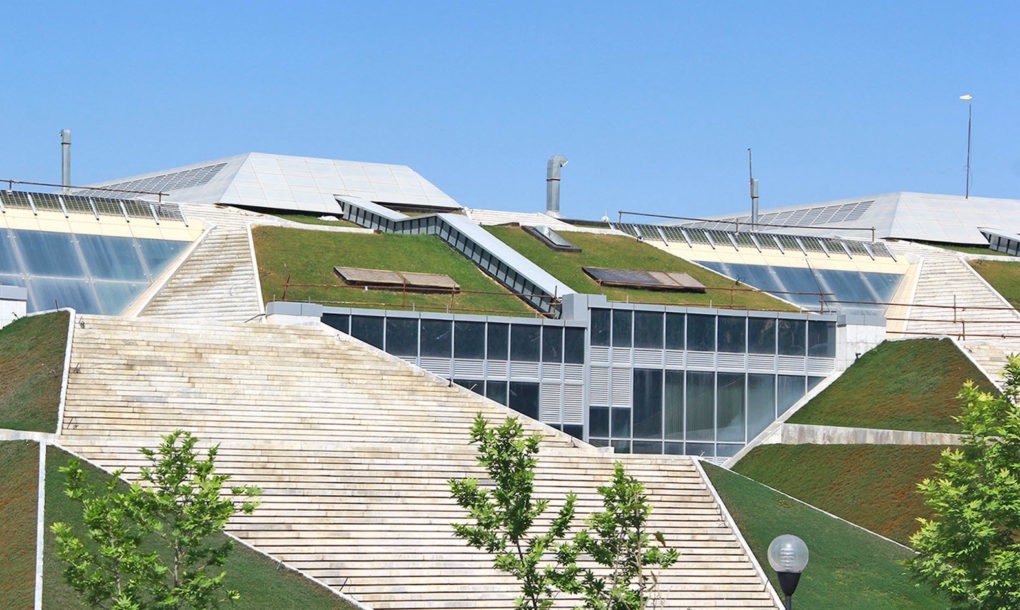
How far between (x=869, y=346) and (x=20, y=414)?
29.1 meters

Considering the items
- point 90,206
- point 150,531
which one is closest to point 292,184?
point 90,206

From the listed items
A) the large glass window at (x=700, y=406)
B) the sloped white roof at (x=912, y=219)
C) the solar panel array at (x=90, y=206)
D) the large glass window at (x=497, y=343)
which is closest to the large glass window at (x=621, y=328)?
the large glass window at (x=700, y=406)

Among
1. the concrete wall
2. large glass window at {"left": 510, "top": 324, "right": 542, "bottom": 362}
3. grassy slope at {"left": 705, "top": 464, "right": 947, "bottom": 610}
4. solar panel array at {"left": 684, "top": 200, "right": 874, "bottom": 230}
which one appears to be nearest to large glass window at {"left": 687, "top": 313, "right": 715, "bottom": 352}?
large glass window at {"left": 510, "top": 324, "right": 542, "bottom": 362}

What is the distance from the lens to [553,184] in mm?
74375

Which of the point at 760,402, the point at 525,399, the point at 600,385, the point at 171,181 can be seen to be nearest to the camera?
the point at 525,399

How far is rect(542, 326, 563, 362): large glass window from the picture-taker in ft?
163

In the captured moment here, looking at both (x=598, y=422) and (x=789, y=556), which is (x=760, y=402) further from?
(x=789, y=556)

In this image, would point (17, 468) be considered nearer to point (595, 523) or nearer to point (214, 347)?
point (214, 347)

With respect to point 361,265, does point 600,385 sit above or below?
below

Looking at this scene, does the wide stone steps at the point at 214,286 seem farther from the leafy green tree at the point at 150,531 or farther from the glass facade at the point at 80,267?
the leafy green tree at the point at 150,531

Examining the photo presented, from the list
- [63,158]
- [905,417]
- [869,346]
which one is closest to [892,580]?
[905,417]

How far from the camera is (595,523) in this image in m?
24.1

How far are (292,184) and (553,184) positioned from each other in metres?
12.6

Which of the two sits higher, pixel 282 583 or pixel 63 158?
pixel 63 158
